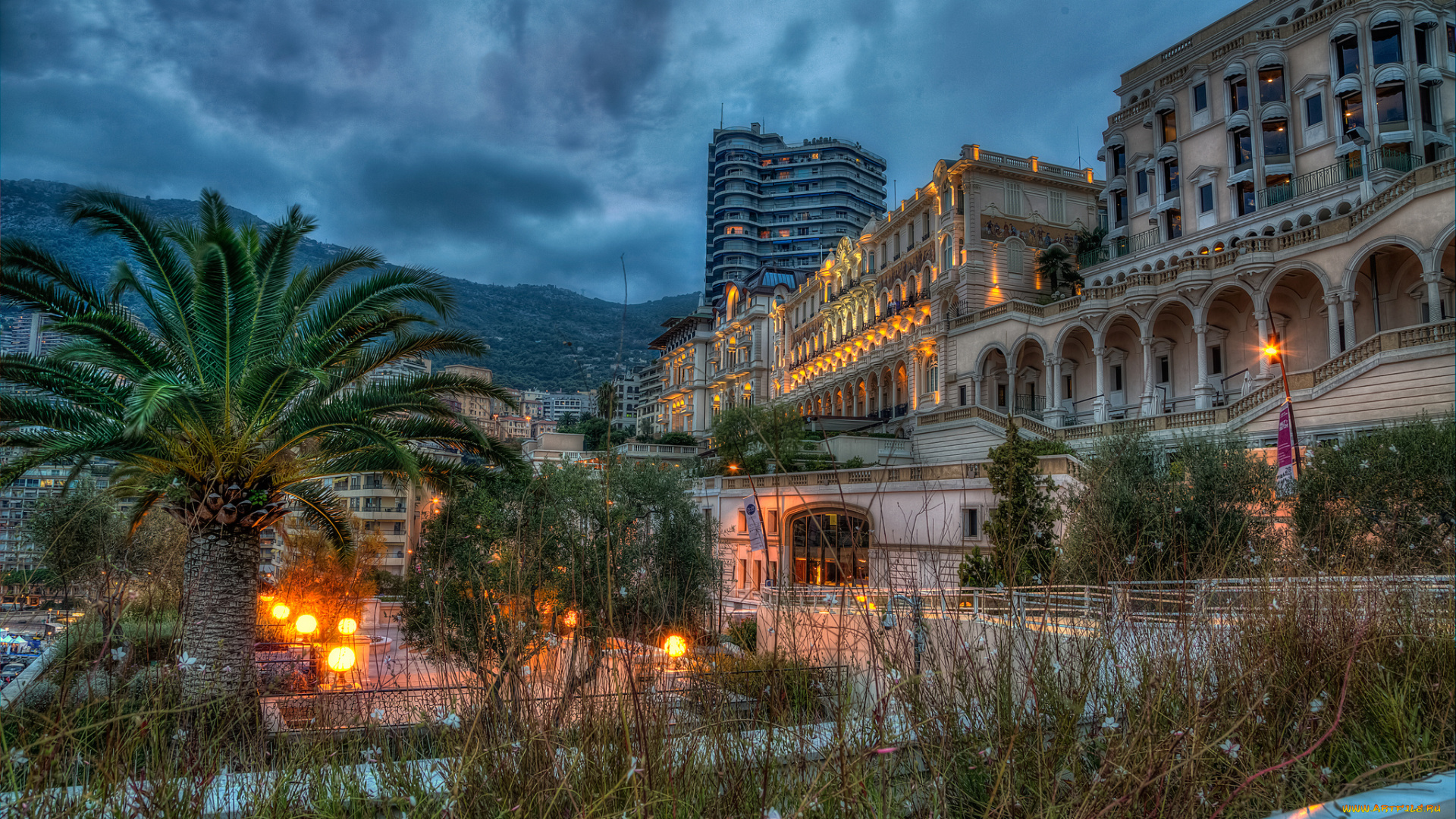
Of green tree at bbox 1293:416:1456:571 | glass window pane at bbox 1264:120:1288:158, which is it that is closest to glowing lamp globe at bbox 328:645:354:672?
green tree at bbox 1293:416:1456:571

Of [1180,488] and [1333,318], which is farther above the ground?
[1333,318]

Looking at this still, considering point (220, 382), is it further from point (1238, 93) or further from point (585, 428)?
point (585, 428)

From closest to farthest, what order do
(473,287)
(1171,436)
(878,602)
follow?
(878,602), (1171,436), (473,287)

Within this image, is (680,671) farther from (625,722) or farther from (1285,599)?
(1285,599)

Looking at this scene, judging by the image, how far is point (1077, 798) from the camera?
9.13 ft

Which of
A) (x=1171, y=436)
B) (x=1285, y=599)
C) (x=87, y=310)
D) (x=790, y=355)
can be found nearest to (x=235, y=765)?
(x=1285, y=599)

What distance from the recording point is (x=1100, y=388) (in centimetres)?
3067

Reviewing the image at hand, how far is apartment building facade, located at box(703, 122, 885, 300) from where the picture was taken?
12638 cm

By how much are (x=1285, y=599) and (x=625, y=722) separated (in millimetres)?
3683

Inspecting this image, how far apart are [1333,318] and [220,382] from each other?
2719cm

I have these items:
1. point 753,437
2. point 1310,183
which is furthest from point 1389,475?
point 753,437

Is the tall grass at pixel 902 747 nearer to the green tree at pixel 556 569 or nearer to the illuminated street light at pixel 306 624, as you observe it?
the green tree at pixel 556 569

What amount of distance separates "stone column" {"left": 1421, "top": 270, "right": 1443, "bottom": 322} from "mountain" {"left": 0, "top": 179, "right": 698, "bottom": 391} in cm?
1929

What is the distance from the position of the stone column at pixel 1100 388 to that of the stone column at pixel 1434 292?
10.2 meters
